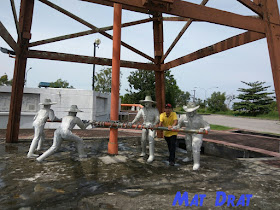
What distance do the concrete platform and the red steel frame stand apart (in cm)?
144

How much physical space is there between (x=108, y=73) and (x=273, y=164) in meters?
31.6

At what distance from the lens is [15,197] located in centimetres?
279

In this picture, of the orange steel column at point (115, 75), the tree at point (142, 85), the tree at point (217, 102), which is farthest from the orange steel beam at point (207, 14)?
the tree at point (217, 102)

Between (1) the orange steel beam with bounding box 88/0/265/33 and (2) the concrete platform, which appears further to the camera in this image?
(1) the orange steel beam with bounding box 88/0/265/33

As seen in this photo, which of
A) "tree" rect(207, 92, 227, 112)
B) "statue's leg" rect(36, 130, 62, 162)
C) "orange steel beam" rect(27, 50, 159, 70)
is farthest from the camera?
"tree" rect(207, 92, 227, 112)

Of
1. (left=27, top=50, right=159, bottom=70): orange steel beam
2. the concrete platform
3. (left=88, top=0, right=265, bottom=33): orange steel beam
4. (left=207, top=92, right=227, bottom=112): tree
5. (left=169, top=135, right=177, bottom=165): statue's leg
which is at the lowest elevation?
the concrete platform

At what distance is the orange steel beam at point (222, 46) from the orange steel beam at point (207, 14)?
0.38m

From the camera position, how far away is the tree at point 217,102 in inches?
2208

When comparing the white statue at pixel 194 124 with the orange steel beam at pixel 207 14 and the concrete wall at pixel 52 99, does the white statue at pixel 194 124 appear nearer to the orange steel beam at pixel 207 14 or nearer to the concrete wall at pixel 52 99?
the orange steel beam at pixel 207 14

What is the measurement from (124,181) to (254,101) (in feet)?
150

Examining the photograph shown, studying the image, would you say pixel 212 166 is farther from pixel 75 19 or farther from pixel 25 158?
pixel 75 19

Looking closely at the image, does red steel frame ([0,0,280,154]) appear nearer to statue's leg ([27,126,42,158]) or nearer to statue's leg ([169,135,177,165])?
statue's leg ([169,135,177,165])

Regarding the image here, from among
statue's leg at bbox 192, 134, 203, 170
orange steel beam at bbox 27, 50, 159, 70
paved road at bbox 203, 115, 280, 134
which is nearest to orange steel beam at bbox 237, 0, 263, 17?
statue's leg at bbox 192, 134, 203, 170

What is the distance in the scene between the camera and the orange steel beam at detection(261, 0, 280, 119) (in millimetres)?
3643
